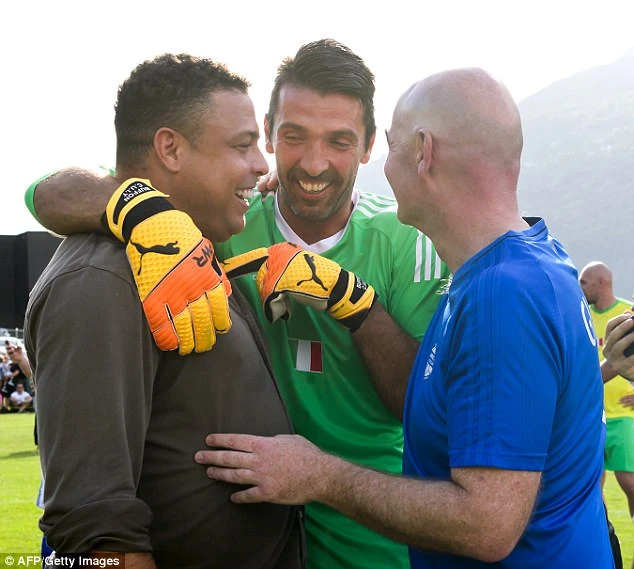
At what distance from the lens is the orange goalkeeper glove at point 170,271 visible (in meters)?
2.27

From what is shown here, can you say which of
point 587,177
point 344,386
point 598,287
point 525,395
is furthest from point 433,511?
point 587,177

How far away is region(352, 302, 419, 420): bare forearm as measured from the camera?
308 cm

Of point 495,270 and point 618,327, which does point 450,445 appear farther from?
point 618,327

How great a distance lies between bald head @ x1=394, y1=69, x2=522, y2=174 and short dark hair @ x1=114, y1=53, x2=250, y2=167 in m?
0.66

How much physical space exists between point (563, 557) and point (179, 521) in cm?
103

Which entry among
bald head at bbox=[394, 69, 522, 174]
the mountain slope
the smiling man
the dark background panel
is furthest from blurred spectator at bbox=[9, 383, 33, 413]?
the mountain slope

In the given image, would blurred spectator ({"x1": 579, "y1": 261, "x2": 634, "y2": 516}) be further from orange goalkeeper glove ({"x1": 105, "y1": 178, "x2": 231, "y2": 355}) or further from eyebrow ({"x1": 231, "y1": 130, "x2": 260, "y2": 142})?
orange goalkeeper glove ({"x1": 105, "y1": 178, "x2": 231, "y2": 355})

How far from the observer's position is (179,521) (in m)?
2.46

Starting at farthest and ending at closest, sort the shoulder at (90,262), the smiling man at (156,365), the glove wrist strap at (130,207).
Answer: the glove wrist strap at (130,207) < the shoulder at (90,262) < the smiling man at (156,365)

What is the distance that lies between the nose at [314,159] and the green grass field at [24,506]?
16.0 ft

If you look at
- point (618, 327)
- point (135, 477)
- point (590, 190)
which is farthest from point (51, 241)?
point (590, 190)

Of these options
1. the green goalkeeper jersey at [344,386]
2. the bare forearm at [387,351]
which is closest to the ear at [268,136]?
the green goalkeeper jersey at [344,386]

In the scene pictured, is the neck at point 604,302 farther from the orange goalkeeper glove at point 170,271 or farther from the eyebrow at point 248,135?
the orange goalkeeper glove at point 170,271

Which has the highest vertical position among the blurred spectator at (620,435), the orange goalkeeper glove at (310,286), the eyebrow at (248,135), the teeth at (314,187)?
the eyebrow at (248,135)
